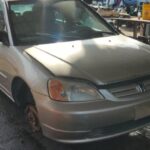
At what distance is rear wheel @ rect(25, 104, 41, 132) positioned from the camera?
3.77 meters

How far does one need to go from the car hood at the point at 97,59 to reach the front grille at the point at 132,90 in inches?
3.2

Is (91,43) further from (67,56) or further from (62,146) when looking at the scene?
(62,146)

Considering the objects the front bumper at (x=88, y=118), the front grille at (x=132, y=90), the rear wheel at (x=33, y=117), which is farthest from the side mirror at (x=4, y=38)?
the front grille at (x=132, y=90)

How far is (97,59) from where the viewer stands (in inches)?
144

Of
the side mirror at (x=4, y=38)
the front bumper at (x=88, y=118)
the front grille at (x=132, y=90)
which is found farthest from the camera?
the side mirror at (x=4, y=38)

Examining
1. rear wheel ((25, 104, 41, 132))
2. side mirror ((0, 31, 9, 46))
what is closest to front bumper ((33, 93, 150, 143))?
rear wheel ((25, 104, 41, 132))

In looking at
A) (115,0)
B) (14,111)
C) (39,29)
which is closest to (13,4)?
(39,29)

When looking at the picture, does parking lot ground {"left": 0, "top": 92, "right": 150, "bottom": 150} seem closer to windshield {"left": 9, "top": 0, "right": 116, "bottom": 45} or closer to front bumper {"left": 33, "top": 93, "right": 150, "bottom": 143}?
front bumper {"left": 33, "top": 93, "right": 150, "bottom": 143}

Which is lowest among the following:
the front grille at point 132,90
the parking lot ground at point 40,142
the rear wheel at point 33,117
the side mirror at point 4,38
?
the parking lot ground at point 40,142

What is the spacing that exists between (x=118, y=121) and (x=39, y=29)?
5.85 feet

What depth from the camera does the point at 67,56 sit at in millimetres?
3709

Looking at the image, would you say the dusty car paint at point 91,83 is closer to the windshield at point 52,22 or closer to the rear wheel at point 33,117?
the rear wheel at point 33,117

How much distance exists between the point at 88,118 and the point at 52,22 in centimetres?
184

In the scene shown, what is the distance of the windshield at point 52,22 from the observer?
4.32 meters
